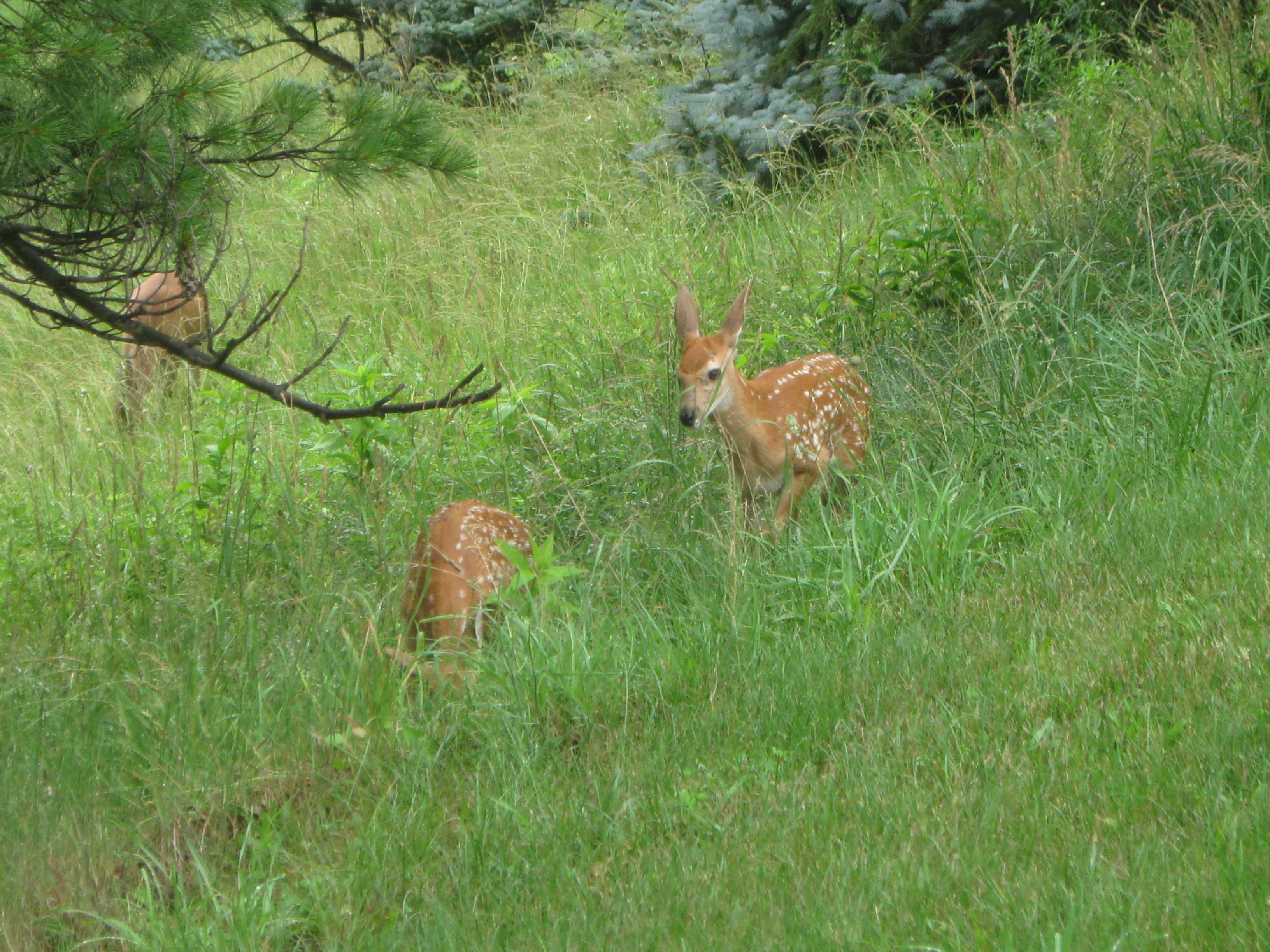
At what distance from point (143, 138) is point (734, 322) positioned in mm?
2905

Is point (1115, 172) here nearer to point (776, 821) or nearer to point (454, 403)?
point (454, 403)

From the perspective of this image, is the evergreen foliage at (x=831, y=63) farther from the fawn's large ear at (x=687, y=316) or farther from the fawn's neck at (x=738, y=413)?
the fawn's neck at (x=738, y=413)

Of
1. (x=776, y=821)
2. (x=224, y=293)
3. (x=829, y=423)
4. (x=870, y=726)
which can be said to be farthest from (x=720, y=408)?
(x=224, y=293)

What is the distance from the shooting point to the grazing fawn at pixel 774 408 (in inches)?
243

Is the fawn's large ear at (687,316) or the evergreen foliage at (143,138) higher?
the evergreen foliage at (143,138)

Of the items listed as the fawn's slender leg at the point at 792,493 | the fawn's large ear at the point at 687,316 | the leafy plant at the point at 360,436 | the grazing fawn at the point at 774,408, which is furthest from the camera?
the fawn's large ear at the point at 687,316

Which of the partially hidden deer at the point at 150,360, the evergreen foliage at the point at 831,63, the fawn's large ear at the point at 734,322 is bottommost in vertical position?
the fawn's large ear at the point at 734,322

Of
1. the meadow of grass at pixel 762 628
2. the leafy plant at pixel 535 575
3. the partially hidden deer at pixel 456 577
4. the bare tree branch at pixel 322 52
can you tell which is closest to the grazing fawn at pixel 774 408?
the meadow of grass at pixel 762 628

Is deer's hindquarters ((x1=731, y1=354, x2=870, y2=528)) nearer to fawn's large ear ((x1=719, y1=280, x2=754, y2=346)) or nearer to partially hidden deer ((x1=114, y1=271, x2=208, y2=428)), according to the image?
fawn's large ear ((x1=719, y1=280, x2=754, y2=346))

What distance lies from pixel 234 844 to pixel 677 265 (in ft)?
17.7

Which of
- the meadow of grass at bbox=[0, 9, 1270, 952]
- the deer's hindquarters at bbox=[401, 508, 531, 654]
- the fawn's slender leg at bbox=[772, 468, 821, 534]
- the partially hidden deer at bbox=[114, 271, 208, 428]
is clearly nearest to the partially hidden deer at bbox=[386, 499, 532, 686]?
the deer's hindquarters at bbox=[401, 508, 531, 654]

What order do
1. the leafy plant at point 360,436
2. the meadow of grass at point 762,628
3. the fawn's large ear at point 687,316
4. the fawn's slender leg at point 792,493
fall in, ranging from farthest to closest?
the fawn's large ear at point 687,316 < the fawn's slender leg at point 792,493 < the leafy plant at point 360,436 < the meadow of grass at point 762,628

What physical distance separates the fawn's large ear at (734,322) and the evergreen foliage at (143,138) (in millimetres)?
1681

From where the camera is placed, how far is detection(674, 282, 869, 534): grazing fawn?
616 centimetres
